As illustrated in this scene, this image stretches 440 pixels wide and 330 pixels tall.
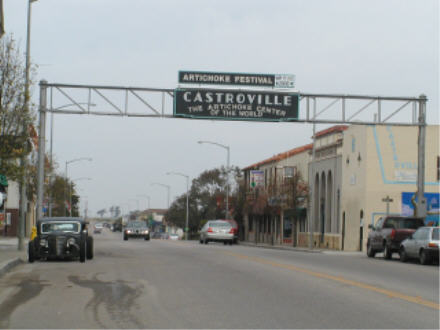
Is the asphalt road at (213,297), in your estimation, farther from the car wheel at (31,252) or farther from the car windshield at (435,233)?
the car windshield at (435,233)

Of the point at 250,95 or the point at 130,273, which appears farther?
the point at 250,95

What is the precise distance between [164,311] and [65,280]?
5846 mm

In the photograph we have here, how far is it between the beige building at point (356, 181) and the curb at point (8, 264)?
98.0 ft

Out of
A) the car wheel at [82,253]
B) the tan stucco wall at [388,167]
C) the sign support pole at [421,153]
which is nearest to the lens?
A: the car wheel at [82,253]

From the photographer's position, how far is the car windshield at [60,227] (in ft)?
77.0

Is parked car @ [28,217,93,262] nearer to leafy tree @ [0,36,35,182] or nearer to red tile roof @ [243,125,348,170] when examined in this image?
leafy tree @ [0,36,35,182]

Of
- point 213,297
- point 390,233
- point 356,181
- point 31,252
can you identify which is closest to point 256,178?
point 356,181

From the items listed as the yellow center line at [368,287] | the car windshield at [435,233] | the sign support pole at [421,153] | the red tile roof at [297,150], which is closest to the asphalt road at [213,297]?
the yellow center line at [368,287]

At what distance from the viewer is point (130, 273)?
60.9 ft

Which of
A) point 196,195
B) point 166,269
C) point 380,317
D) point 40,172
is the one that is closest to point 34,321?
point 380,317

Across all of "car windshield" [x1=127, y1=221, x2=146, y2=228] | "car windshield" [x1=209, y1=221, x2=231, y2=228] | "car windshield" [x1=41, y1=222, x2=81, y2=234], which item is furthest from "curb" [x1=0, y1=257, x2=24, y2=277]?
"car windshield" [x1=127, y1=221, x2=146, y2=228]

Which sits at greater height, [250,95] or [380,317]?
[250,95]

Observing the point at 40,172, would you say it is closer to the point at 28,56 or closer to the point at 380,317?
the point at 28,56

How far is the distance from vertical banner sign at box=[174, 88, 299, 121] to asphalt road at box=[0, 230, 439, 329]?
12.9 m
